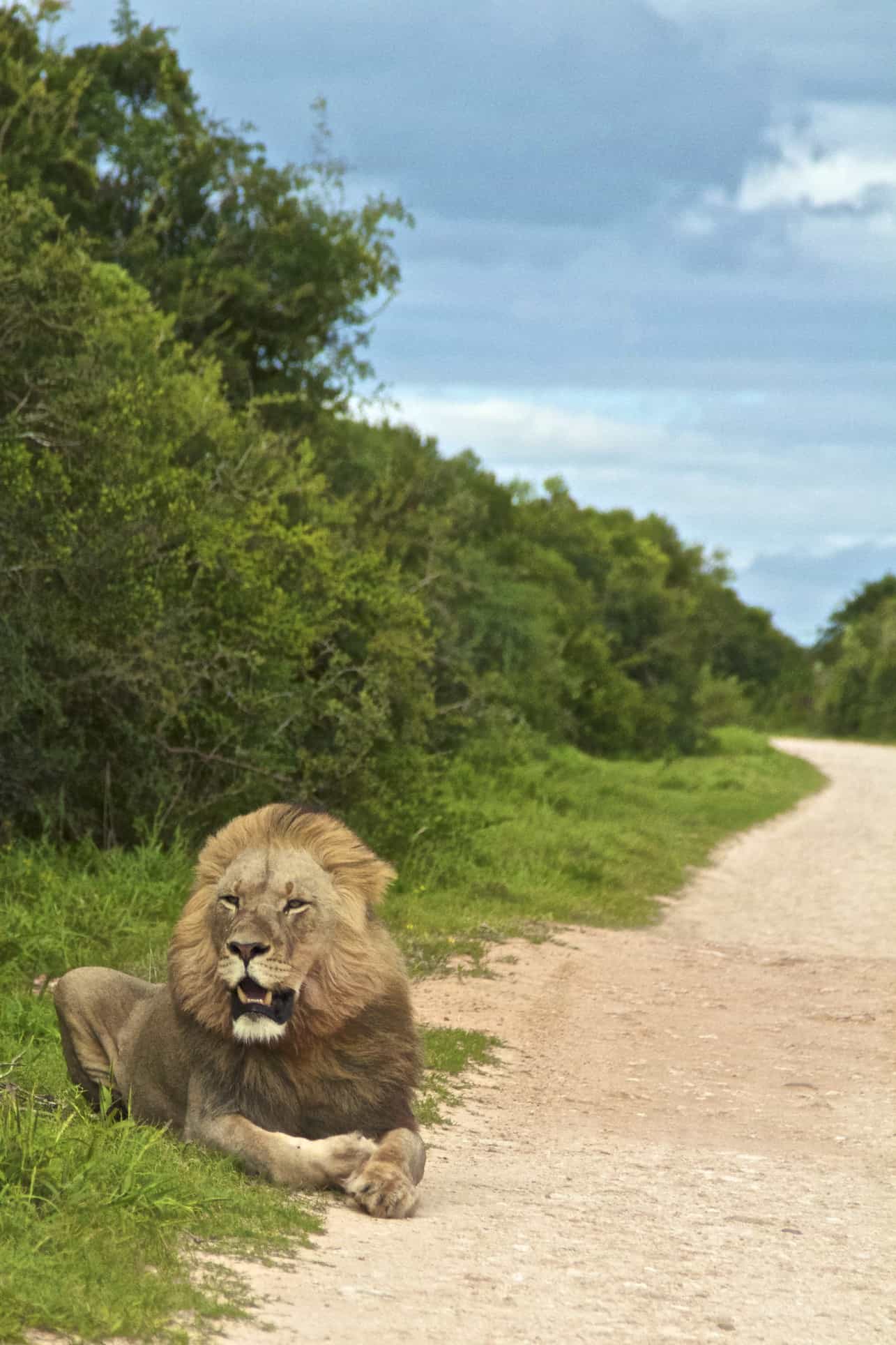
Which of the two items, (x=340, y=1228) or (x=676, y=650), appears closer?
(x=340, y=1228)

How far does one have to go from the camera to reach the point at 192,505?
1291 cm

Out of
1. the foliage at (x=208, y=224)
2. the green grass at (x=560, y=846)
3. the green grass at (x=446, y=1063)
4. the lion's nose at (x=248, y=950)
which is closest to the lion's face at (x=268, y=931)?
the lion's nose at (x=248, y=950)

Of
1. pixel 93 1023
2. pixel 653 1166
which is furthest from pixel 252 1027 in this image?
pixel 653 1166

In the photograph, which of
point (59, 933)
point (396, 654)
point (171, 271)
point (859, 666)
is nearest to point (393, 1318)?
point (59, 933)

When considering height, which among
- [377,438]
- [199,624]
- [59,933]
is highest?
[377,438]

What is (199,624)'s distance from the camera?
13.5 meters

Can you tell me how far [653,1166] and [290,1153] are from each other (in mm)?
2041

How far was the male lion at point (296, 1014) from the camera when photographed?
4.87m

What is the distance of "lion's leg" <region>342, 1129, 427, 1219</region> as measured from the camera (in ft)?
16.0

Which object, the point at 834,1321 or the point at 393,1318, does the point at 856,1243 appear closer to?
the point at 834,1321

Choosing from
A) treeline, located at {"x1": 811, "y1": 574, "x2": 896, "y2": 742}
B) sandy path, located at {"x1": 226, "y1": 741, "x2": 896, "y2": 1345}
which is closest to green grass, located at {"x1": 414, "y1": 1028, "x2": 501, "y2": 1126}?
sandy path, located at {"x1": 226, "y1": 741, "x2": 896, "y2": 1345}

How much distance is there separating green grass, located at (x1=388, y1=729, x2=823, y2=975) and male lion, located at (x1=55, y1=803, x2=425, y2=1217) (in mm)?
5137

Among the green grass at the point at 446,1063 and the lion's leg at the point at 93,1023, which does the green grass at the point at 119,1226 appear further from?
the green grass at the point at 446,1063

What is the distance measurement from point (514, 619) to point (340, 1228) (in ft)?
72.6
